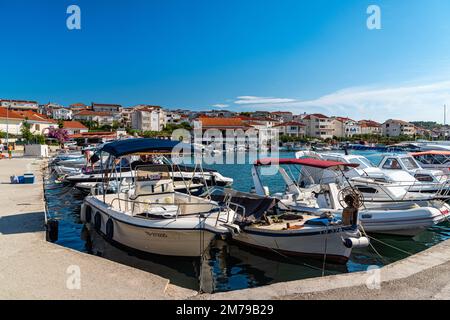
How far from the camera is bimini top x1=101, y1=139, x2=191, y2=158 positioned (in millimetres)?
11780

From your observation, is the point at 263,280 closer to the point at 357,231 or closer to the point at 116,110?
the point at 357,231

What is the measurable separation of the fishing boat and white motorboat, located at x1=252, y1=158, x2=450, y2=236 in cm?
400

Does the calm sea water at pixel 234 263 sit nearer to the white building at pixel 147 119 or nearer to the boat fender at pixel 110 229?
the boat fender at pixel 110 229

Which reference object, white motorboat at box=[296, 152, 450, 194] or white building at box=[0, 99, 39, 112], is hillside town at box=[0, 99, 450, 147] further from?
white motorboat at box=[296, 152, 450, 194]

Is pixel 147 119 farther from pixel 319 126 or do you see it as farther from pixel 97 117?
pixel 319 126

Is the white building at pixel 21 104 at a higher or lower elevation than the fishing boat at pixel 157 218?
higher

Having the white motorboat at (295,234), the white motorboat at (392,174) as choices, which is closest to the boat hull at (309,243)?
the white motorboat at (295,234)

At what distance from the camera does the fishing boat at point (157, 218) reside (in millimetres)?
9984

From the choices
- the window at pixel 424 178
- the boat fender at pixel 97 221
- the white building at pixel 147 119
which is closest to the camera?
the boat fender at pixel 97 221

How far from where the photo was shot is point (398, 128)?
507ft

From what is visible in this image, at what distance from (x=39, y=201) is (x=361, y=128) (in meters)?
157

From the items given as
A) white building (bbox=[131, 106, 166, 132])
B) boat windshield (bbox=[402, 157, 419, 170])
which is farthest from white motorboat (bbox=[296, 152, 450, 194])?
white building (bbox=[131, 106, 166, 132])
